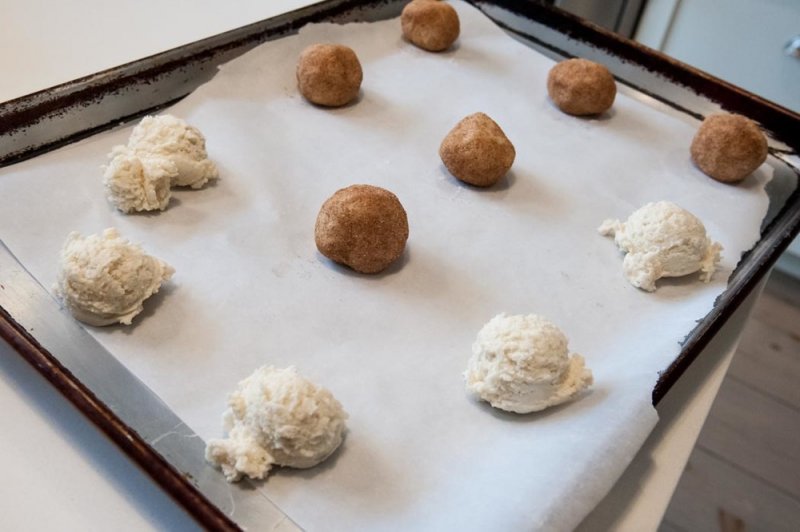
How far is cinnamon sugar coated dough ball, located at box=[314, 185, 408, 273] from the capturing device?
107 cm

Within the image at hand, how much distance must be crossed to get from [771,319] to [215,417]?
76.1 inches

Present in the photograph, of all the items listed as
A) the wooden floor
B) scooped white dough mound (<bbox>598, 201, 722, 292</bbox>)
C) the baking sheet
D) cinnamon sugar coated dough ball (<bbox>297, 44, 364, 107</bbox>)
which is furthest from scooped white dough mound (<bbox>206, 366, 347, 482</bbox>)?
the wooden floor

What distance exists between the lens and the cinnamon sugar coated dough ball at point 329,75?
1.37m

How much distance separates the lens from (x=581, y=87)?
1439 mm

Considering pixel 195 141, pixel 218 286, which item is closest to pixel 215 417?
pixel 218 286

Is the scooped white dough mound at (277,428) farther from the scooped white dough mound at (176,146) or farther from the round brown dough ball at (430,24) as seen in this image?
the round brown dough ball at (430,24)

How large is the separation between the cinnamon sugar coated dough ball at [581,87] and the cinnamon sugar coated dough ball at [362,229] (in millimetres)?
534

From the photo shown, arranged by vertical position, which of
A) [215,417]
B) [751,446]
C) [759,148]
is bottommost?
[751,446]

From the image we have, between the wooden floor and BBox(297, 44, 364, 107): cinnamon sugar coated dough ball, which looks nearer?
BBox(297, 44, 364, 107): cinnamon sugar coated dough ball

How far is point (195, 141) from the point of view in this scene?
1169mm

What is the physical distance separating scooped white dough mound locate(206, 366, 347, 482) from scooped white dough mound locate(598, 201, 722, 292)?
55 cm

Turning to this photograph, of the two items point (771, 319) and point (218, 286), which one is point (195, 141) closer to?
point (218, 286)

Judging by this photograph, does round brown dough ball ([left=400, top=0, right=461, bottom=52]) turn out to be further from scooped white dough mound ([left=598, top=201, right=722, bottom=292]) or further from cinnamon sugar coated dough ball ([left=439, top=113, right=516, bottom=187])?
scooped white dough mound ([left=598, top=201, right=722, bottom=292])

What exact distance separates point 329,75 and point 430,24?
1.07 ft
